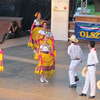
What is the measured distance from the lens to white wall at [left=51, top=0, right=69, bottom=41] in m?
20.3

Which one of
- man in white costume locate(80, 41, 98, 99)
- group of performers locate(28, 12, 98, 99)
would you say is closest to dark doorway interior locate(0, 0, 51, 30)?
group of performers locate(28, 12, 98, 99)

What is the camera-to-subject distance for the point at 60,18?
803 inches

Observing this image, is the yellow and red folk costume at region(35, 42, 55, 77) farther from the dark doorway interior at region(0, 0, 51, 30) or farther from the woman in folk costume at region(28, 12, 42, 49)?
the dark doorway interior at region(0, 0, 51, 30)

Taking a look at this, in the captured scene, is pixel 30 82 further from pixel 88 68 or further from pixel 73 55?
pixel 88 68

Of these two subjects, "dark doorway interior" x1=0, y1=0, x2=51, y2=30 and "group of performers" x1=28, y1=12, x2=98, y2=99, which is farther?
"dark doorway interior" x1=0, y1=0, x2=51, y2=30

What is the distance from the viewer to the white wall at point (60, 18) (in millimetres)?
20297

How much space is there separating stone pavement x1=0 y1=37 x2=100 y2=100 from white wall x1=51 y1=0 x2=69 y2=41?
3701mm

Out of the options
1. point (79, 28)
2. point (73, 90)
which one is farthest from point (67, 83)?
point (79, 28)

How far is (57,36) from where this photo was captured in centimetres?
2038

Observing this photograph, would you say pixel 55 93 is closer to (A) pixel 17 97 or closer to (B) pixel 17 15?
(A) pixel 17 97

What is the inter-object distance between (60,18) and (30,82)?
9161 mm

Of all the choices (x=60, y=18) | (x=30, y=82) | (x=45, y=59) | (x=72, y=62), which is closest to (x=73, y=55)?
(x=72, y=62)

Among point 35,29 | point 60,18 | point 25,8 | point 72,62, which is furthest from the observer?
point 25,8

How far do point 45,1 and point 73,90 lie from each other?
1313cm
